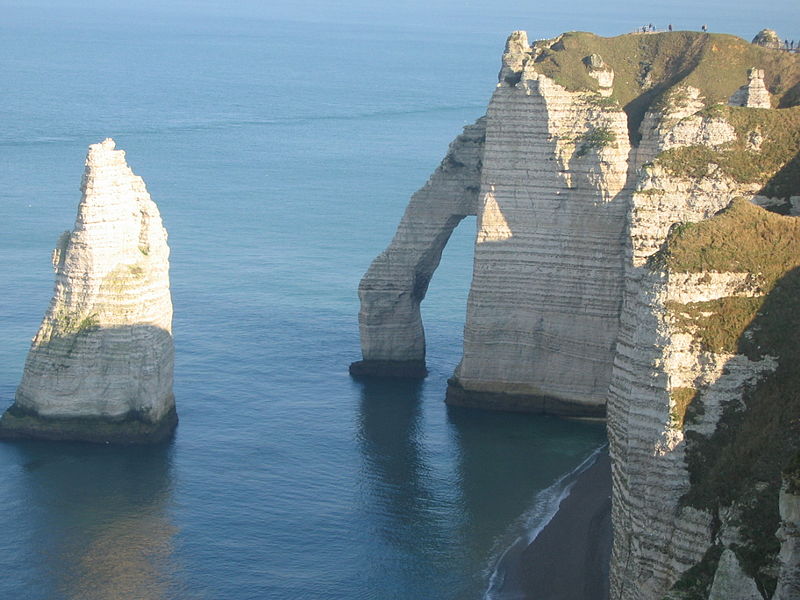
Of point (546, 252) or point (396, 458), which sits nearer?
point (396, 458)

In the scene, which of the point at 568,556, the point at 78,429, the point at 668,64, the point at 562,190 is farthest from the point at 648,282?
the point at 668,64

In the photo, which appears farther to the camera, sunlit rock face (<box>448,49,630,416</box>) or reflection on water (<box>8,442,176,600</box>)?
sunlit rock face (<box>448,49,630,416</box>)

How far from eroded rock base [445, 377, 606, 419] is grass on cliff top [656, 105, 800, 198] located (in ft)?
63.6

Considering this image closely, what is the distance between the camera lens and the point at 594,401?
57625 millimetres

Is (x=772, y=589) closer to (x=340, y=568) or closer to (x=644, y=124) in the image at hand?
(x=340, y=568)

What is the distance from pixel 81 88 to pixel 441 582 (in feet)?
419

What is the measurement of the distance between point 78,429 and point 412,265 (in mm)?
15546

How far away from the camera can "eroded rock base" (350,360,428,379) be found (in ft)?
207

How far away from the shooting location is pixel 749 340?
3116cm

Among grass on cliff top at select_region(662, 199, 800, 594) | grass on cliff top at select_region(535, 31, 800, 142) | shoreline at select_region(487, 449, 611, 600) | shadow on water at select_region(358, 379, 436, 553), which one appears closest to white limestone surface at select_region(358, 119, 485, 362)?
shadow on water at select_region(358, 379, 436, 553)

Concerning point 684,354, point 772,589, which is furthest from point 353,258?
point 772,589

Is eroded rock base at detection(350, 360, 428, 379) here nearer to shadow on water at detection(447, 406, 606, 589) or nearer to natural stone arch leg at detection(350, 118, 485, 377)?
natural stone arch leg at detection(350, 118, 485, 377)

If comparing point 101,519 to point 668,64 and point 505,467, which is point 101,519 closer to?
point 505,467

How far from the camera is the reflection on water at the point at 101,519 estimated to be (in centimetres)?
4262
